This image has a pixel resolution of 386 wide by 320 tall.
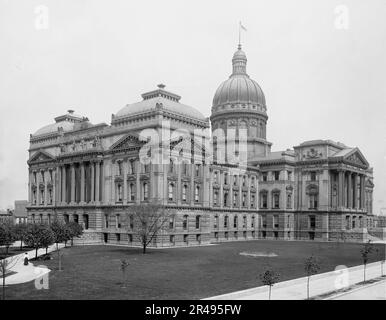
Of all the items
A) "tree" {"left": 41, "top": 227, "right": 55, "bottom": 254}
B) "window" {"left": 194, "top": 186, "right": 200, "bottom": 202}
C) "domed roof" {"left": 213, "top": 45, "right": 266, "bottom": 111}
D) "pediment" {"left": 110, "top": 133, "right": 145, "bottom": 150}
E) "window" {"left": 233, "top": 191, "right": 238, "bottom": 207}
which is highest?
"domed roof" {"left": 213, "top": 45, "right": 266, "bottom": 111}

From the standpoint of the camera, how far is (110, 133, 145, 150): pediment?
6550 cm

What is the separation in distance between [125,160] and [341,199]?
3995 centimetres

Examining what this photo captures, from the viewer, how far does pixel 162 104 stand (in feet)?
213

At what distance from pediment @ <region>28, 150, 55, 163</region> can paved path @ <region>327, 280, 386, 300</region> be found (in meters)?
62.8

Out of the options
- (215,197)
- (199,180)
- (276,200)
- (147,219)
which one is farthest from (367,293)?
(276,200)

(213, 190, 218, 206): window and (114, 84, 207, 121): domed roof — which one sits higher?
(114, 84, 207, 121): domed roof

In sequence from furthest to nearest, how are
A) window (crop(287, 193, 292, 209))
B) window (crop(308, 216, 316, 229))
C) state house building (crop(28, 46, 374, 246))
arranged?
window (crop(287, 193, 292, 209)) < window (crop(308, 216, 316, 229)) < state house building (crop(28, 46, 374, 246))

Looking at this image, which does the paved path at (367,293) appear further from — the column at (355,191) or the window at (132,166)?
the column at (355,191)

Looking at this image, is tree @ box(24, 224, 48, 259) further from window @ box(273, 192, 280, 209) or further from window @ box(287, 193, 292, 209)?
Result: window @ box(287, 193, 292, 209)

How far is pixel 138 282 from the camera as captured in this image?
33.1 metres

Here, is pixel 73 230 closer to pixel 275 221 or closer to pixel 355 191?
pixel 275 221

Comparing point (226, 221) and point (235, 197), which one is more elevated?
point (235, 197)

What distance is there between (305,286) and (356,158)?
61.4 meters

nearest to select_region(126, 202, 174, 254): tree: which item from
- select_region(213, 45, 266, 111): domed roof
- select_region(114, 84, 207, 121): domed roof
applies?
select_region(114, 84, 207, 121): domed roof
